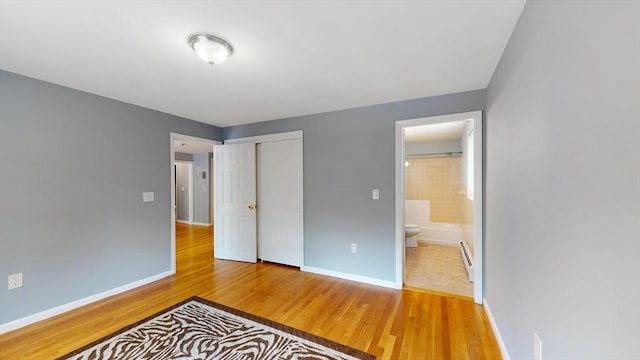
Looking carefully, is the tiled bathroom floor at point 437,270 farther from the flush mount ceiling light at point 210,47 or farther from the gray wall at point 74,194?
the gray wall at point 74,194

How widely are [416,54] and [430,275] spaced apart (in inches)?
111

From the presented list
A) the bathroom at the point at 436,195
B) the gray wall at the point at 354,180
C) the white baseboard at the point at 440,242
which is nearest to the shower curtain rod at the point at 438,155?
the bathroom at the point at 436,195

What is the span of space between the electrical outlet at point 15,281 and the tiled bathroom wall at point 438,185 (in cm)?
600

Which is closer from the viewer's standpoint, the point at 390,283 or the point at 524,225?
the point at 524,225

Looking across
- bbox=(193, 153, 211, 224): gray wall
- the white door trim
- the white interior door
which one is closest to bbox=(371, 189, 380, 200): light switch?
the white door trim

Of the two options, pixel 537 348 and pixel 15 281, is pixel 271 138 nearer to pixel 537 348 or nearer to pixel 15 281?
pixel 15 281

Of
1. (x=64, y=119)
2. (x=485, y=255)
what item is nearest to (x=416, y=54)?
(x=485, y=255)

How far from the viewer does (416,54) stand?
6.27ft

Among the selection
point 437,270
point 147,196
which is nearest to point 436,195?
point 437,270

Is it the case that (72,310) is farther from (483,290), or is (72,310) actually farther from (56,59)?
(483,290)

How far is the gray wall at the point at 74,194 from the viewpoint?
2.19 m

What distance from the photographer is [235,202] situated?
4141 mm

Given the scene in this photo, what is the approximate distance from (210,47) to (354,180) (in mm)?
2182

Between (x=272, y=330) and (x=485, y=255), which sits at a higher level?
(x=485, y=255)
